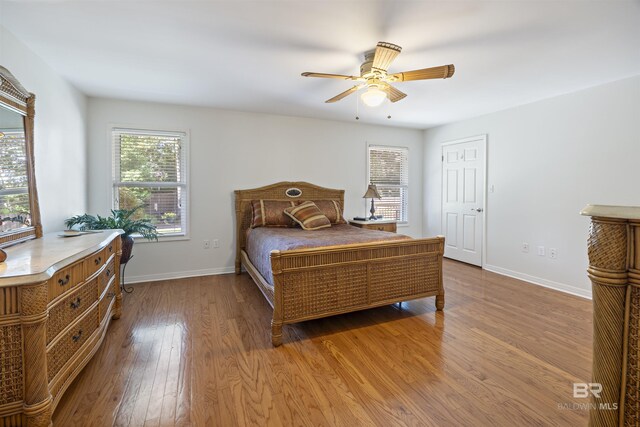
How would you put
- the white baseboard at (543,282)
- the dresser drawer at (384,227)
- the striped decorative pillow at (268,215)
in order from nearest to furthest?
the white baseboard at (543,282) < the striped decorative pillow at (268,215) < the dresser drawer at (384,227)

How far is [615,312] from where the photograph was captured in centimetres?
90

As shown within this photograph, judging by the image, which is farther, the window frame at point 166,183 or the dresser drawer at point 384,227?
the dresser drawer at point 384,227

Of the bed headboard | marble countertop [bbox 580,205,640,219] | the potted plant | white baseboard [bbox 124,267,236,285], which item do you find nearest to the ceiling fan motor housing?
marble countertop [bbox 580,205,640,219]

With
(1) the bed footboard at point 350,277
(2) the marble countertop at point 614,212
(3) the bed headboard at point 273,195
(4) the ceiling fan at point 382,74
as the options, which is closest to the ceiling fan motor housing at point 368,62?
(4) the ceiling fan at point 382,74

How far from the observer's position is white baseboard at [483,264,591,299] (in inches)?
133

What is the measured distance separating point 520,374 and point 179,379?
2.15 metres

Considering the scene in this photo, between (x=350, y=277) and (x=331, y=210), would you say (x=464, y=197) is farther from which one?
A: (x=350, y=277)

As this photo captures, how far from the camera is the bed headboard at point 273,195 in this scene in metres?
4.25

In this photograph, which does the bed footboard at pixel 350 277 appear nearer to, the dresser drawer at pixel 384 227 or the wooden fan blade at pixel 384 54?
the wooden fan blade at pixel 384 54

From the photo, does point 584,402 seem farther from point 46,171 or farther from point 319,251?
point 46,171

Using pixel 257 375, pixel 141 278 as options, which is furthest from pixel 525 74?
pixel 141 278

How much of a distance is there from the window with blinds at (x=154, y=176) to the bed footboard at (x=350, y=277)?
2.41 metres

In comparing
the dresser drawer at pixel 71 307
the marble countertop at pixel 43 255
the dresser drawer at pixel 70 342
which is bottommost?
the dresser drawer at pixel 70 342

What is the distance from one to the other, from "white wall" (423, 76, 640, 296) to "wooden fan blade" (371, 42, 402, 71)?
108 inches
